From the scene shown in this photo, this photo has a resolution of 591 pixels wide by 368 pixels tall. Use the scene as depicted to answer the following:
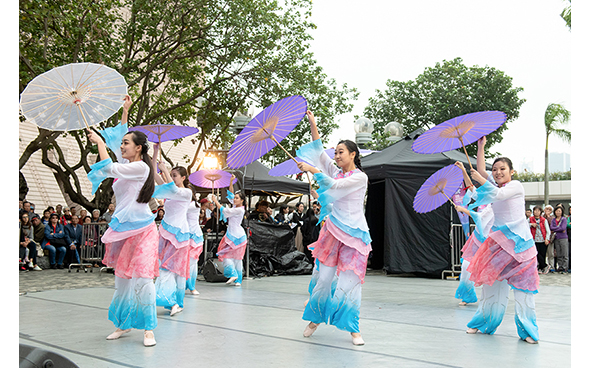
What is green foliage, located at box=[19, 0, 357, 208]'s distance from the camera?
12.8 m

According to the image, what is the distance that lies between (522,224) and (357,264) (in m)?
1.57

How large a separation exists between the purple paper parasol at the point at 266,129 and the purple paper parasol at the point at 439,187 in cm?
320

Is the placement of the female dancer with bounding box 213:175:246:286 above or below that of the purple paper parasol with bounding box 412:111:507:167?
below

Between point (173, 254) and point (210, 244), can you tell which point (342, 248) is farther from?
point (210, 244)

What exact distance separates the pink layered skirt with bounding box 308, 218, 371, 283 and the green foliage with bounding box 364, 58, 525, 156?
21849 millimetres

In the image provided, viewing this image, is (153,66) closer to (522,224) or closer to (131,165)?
(131,165)

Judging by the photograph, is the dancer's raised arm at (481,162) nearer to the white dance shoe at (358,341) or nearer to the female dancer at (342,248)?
the female dancer at (342,248)

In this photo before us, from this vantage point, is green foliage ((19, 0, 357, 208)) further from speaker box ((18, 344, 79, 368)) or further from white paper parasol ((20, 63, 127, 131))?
speaker box ((18, 344, 79, 368))

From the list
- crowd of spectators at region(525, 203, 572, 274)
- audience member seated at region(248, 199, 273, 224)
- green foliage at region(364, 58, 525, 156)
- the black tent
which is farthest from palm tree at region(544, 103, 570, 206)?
audience member seated at region(248, 199, 273, 224)

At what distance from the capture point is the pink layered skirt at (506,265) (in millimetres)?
4539

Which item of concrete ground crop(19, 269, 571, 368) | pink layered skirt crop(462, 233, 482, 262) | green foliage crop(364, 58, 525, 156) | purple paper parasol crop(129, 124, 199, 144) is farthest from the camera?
green foliage crop(364, 58, 525, 156)

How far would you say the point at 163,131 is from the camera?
6660 mm

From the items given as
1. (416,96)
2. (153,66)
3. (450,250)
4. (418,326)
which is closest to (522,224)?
(418,326)

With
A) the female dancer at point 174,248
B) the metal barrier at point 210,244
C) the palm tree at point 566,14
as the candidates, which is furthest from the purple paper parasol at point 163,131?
the palm tree at point 566,14
